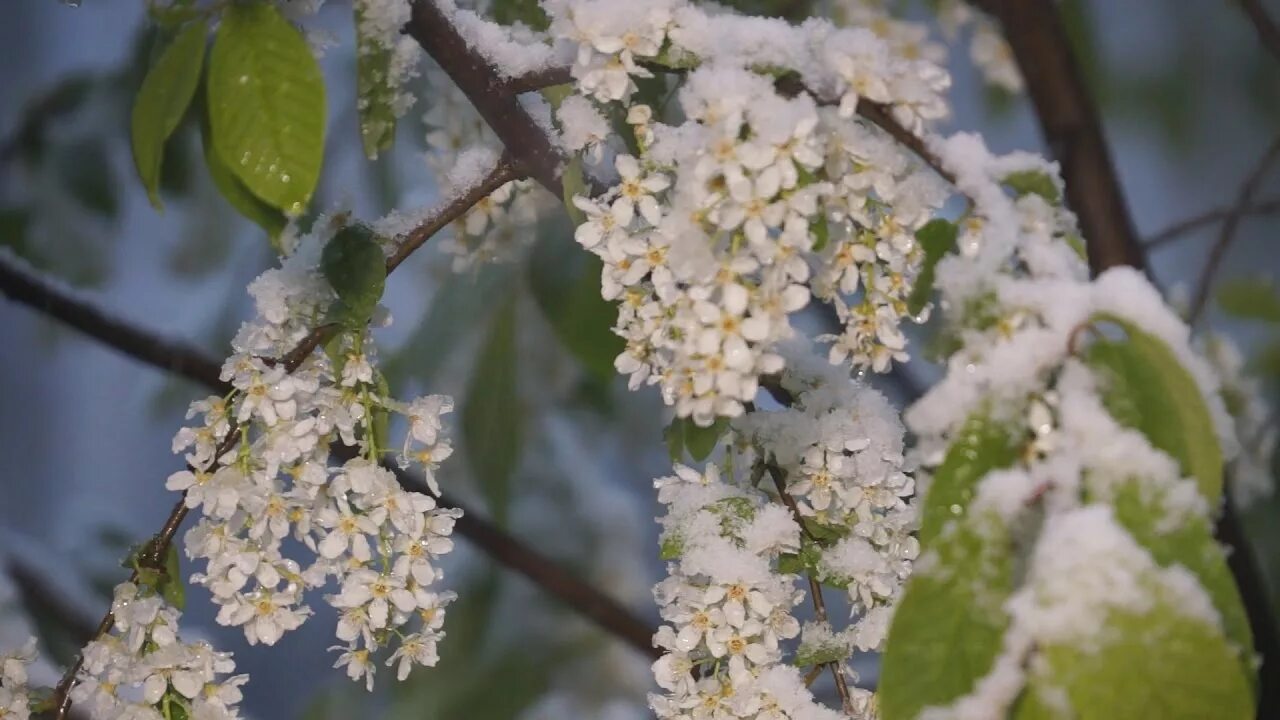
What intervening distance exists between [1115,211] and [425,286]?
63 centimetres

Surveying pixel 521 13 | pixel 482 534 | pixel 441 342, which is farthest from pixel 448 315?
pixel 521 13

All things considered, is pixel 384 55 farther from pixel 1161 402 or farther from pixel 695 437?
pixel 1161 402

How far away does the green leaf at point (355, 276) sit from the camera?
0.34 m

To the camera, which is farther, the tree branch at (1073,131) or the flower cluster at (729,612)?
the tree branch at (1073,131)

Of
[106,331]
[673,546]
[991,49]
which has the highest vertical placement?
[673,546]

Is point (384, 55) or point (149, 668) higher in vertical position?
point (384, 55)

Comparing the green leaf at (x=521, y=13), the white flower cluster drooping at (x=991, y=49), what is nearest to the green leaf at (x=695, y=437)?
the green leaf at (x=521, y=13)

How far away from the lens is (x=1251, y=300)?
0.73m

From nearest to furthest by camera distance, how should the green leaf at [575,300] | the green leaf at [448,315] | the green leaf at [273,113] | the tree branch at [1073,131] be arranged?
1. the green leaf at [273,113]
2. the green leaf at [575,300]
3. the tree branch at [1073,131]
4. the green leaf at [448,315]

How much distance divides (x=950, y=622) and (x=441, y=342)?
0.74 m

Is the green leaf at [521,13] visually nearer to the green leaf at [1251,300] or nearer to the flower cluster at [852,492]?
the flower cluster at [852,492]

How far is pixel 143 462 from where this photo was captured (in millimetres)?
1150

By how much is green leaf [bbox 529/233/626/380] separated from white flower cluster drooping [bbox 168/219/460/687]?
0.24 metres

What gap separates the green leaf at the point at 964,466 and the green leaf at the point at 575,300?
0.35 metres
